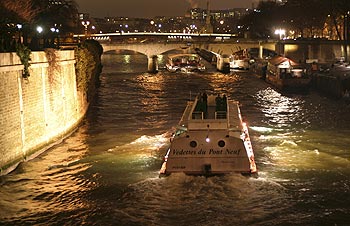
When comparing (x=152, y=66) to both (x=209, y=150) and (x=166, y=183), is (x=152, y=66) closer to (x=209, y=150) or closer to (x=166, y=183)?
(x=209, y=150)

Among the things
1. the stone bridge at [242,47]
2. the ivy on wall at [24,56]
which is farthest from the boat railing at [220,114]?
the stone bridge at [242,47]

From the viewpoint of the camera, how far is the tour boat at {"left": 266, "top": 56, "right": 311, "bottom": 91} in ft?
170

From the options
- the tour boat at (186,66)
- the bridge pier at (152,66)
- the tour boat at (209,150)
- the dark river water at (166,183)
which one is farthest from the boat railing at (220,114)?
the tour boat at (186,66)

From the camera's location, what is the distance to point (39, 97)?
23.6m

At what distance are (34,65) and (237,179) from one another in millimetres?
9932

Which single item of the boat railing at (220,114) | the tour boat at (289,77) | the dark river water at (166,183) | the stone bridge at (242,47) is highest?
the stone bridge at (242,47)

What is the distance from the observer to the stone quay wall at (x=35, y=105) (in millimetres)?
19703

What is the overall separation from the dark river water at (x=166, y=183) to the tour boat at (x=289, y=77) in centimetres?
2005

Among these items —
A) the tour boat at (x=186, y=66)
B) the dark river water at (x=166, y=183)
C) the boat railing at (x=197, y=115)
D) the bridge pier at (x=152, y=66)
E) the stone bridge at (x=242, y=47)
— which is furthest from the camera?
the tour boat at (x=186, y=66)

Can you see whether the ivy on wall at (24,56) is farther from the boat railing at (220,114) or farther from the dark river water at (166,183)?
the boat railing at (220,114)

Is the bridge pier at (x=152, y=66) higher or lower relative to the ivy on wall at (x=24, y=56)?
lower

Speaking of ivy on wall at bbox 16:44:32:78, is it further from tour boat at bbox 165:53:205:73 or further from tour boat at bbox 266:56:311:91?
tour boat at bbox 165:53:205:73

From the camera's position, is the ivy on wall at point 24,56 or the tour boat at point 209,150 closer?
the tour boat at point 209,150

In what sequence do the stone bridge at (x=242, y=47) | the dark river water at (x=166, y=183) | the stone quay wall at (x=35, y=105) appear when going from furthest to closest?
the stone bridge at (x=242, y=47) < the stone quay wall at (x=35, y=105) < the dark river water at (x=166, y=183)
